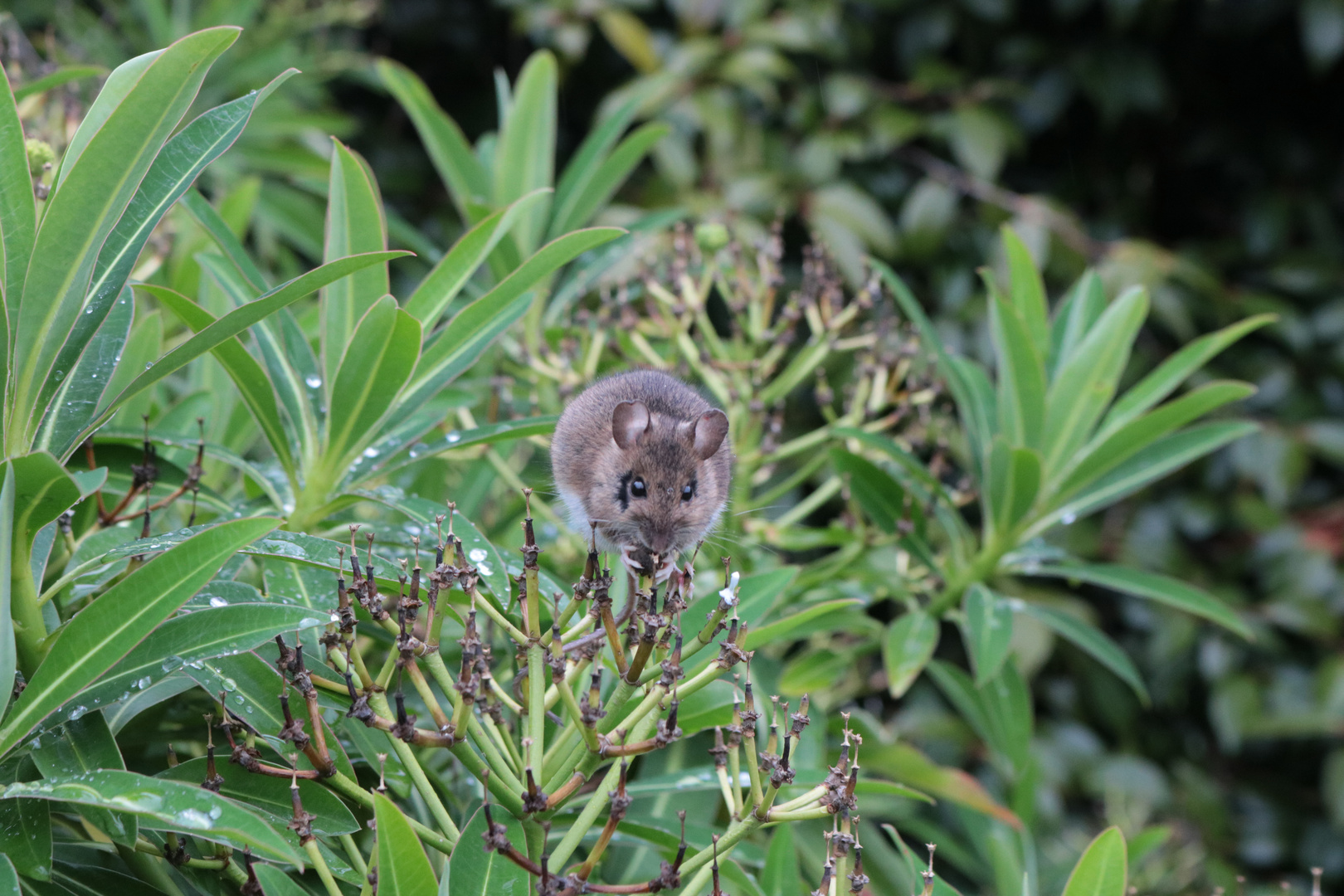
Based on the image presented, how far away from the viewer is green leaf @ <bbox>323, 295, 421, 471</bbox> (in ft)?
4.90

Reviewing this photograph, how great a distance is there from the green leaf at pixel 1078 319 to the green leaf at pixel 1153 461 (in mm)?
260

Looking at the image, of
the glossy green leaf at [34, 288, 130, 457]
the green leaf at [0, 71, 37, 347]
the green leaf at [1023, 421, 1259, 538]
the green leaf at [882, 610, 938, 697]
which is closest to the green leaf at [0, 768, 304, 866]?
the glossy green leaf at [34, 288, 130, 457]

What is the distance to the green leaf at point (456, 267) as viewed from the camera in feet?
5.56

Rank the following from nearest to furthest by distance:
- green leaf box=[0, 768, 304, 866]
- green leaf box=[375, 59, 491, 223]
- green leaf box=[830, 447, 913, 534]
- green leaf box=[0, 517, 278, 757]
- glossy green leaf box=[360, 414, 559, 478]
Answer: green leaf box=[0, 768, 304, 866]
green leaf box=[0, 517, 278, 757]
glossy green leaf box=[360, 414, 559, 478]
green leaf box=[830, 447, 913, 534]
green leaf box=[375, 59, 491, 223]

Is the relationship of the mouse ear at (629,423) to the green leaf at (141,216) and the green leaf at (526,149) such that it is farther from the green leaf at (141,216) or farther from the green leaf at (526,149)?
the green leaf at (526,149)

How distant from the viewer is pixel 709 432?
5.84ft

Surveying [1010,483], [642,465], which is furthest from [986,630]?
[642,465]

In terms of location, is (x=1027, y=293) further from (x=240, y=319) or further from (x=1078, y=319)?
(x=240, y=319)

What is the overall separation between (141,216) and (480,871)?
835 millimetres

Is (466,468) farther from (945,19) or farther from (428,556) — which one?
(945,19)

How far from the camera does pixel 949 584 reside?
7.59 feet

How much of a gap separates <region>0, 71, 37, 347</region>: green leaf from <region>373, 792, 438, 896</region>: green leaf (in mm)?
668

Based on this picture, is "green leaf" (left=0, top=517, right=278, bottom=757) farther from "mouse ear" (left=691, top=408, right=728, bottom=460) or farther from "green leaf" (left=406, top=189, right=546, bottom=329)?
"mouse ear" (left=691, top=408, right=728, bottom=460)

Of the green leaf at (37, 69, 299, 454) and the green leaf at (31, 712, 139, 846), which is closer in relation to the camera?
the green leaf at (31, 712, 139, 846)
